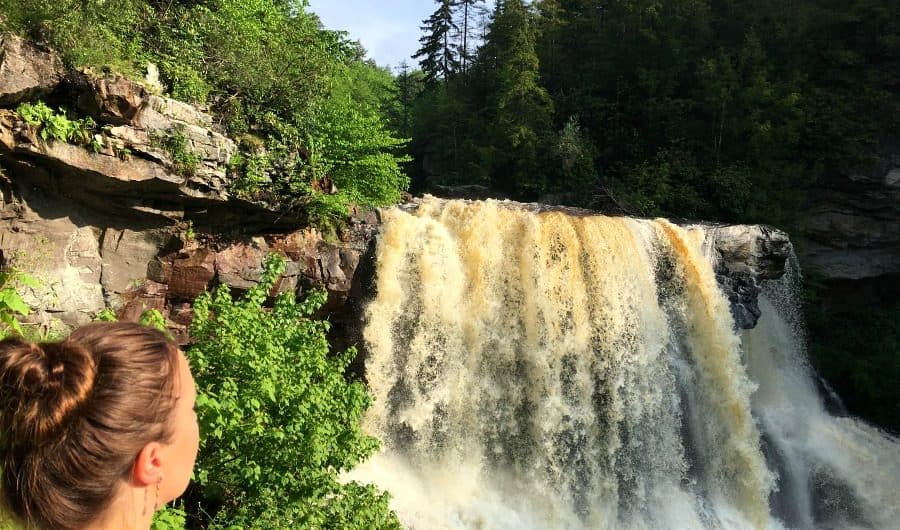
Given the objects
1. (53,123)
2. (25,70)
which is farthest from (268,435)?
(25,70)

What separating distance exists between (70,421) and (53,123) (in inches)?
308

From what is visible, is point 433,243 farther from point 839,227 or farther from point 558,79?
point 558,79

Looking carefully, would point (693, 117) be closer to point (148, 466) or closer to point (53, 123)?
point (53, 123)

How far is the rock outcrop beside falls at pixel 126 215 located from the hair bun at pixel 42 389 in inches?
288

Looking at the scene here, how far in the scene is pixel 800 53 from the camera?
57.8 ft

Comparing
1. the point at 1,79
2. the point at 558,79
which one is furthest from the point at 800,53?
the point at 1,79

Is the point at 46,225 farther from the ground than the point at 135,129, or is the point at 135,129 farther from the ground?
the point at 135,129

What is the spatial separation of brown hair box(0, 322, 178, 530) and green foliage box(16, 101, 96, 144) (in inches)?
300

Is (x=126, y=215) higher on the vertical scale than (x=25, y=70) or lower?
lower

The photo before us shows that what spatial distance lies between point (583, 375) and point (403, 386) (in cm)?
311

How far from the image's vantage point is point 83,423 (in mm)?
885

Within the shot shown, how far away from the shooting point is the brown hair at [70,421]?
2.88 ft

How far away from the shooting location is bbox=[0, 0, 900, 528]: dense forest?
6315 millimetres

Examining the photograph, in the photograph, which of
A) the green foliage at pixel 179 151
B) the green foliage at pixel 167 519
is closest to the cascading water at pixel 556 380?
the green foliage at pixel 179 151
